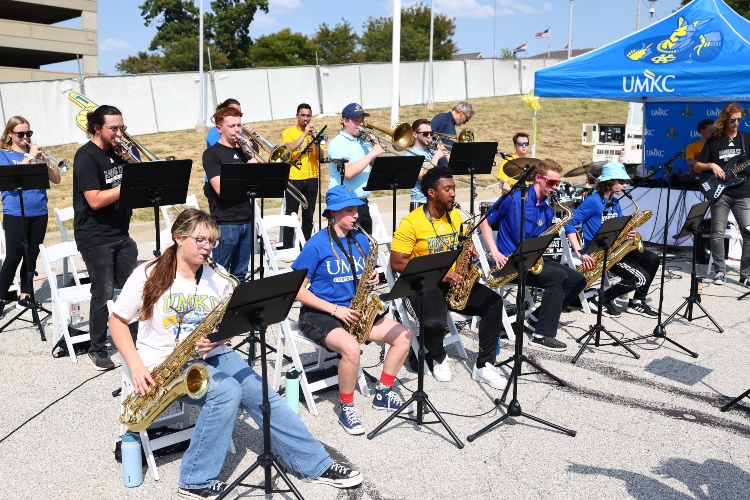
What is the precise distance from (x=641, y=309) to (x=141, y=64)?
5877cm

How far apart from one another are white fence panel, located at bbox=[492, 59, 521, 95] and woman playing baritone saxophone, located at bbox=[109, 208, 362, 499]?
35.2 m

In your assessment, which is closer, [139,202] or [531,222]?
[139,202]

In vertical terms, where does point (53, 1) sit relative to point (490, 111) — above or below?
above

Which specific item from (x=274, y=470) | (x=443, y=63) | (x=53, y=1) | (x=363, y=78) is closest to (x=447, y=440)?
(x=274, y=470)

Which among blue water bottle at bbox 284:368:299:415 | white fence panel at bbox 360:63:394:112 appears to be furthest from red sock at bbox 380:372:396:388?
white fence panel at bbox 360:63:394:112

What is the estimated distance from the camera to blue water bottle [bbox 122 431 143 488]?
163 inches

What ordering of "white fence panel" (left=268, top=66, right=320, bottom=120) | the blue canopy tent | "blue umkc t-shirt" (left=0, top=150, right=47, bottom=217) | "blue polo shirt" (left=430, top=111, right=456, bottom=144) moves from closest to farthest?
"blue umkc t-shirt" (left=0, top=150, right=47, bottom=217) < the blue canopy tent < "blue polo shirt" (left=430, top=111, right=456, bottom=144) < "white fence panel" (left=268, top=66, right=320, bottom=120)

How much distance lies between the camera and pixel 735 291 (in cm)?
871

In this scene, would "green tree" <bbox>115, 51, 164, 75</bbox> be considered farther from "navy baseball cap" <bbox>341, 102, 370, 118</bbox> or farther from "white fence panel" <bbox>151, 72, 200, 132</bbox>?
"navy baseball cap" <bbox>341, 102, 370, 118</bbox>

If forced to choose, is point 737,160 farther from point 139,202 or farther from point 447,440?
point 139,202

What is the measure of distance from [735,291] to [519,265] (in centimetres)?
492

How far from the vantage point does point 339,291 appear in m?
5.27

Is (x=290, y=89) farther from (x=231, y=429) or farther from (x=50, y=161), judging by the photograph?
(x=231, y=429)

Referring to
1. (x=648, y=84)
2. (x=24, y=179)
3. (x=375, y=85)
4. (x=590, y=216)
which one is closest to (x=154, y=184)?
(x=24, y=179)
